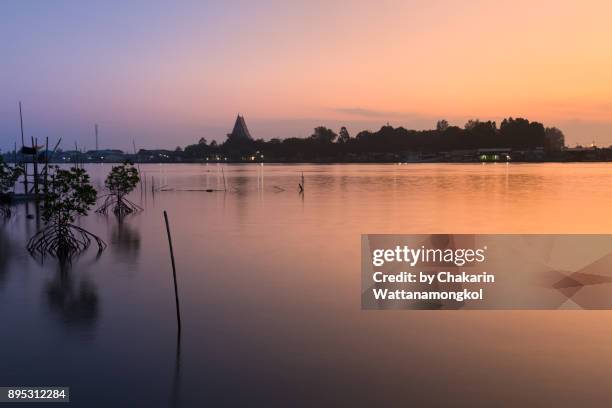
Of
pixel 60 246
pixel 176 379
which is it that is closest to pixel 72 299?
pixel 60 246

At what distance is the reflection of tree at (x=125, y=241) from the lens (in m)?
22.4

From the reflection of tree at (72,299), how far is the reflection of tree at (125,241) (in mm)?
3950

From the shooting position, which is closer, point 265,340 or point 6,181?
point 265,340

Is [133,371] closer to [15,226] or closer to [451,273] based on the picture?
[451,273]

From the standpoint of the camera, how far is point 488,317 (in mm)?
13414

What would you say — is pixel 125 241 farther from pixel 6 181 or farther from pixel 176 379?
pixel 6 181

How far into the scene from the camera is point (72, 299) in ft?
49.8

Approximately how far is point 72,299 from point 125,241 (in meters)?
11.2

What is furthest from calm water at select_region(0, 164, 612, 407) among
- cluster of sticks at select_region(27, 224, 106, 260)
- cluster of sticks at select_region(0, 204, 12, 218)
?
cluster of sticks at select_region(0, 204, 12, 218)

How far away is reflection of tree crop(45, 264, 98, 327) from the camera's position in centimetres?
1338

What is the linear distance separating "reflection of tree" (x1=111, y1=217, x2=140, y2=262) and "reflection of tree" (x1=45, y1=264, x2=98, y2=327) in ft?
13.0

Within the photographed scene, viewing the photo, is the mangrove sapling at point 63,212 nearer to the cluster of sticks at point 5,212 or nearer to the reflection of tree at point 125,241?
the reflection of tree at point 125,241

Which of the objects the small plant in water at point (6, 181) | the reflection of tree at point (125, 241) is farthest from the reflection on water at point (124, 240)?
the small plant in water at point (6, 181)

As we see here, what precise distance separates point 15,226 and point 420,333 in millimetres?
26368
